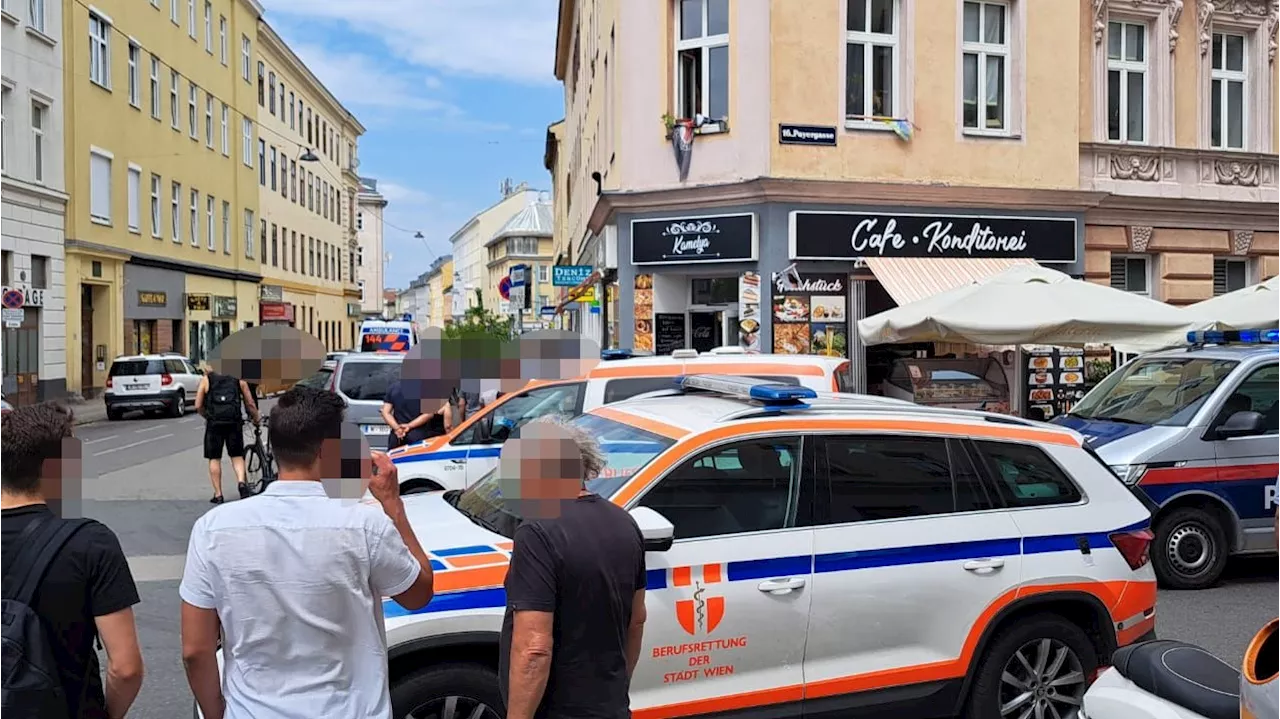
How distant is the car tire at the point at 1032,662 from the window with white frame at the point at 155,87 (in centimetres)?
3776

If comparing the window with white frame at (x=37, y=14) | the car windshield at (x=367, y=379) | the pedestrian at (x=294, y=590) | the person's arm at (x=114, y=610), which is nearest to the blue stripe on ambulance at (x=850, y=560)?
the pedestrian at (x=294, y=590)

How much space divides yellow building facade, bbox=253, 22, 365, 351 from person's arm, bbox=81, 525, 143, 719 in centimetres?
4008

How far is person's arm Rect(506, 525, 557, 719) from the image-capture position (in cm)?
314

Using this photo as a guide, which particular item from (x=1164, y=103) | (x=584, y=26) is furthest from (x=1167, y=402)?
(x=584, y=26)

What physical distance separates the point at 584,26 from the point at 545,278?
229ft

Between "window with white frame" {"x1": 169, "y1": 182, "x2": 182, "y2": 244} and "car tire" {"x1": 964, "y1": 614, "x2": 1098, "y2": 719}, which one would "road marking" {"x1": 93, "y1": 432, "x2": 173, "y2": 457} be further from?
"window with white frame" {"x1": 169, "y1": 182, "x2": 182, "y2": 244}

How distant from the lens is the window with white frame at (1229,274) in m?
19.2

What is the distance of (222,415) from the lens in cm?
1161

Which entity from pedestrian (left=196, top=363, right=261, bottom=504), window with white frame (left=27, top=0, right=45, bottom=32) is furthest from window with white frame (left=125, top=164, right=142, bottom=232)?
pedestrian (left=196, top=363, right=261, bottom=504)

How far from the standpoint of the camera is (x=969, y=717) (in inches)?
193

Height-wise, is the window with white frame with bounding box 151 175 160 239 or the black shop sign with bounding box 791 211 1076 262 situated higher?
the window with white frame with bounding box 151 175 160 239

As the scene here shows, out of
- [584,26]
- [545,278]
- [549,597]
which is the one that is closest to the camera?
[549,597]

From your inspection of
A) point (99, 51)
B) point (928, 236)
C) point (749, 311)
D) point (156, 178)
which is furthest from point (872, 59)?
point (156, 178)

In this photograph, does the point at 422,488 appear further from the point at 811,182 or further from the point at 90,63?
the point at 90,63
